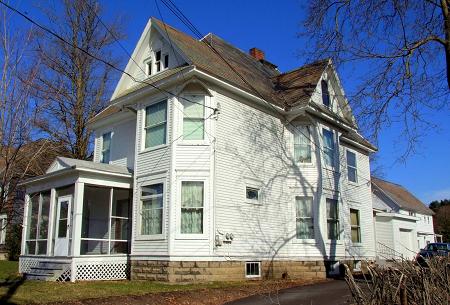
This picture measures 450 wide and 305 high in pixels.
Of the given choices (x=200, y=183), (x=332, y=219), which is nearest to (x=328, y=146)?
(x=332, y=219)

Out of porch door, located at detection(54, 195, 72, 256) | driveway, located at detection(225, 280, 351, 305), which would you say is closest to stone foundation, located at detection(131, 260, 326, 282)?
driveway, located at detection(225, 280, 351, 305)

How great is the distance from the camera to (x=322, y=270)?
19250 mm

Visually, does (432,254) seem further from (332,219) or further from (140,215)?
(332,219)

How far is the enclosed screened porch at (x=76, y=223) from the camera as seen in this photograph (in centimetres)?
1694

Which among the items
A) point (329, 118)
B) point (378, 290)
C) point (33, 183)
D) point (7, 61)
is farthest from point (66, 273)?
point (378, 290)

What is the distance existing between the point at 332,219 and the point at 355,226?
3025 millimetres

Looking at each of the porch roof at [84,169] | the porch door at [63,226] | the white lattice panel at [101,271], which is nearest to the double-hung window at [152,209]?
the porch roof at [84,169]

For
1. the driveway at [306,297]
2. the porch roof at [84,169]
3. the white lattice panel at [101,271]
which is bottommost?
the driveway at [306,297]

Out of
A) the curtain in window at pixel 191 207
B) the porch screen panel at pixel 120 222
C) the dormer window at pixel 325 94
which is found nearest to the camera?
the curtain in window at pixel 191 207

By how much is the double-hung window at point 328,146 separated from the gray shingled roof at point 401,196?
99.2 feet

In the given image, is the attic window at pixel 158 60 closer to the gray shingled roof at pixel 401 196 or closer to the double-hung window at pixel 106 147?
the double-hung window at pixel 106 147

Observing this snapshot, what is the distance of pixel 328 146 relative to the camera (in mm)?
21250

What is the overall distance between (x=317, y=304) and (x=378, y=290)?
7.26 metres

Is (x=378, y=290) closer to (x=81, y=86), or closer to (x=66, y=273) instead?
(x=66, y=273)
